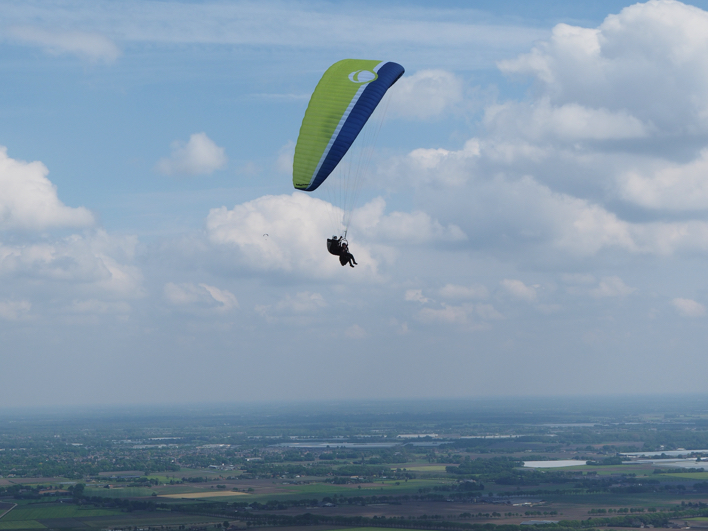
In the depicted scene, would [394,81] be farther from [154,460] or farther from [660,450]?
[660,450]

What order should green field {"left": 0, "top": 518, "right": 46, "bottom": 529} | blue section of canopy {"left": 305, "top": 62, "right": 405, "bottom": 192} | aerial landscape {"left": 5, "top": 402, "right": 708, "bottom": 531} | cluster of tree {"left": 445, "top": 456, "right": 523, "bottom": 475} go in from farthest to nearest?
cluster of tree {"left": 445, "top": 456, "right": 523, "bottom": 475}, aerial landscape {"left": 5, "top": 402, "right": 708, "bottom": 531}, green field {"left": 0, "top": 518, "right": 46, "bottom": 529}, blue section of canopy {"left": 305, "top": 62, "right": 405, "bottom": 192}

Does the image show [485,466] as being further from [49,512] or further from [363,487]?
[49,512]

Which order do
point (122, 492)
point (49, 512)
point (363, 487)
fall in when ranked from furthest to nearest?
point (363, 487) < point (122, 492) < point (49, 512)

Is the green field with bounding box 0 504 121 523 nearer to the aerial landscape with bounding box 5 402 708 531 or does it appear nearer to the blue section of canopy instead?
the aerial landscape with bounding box 5 402 708 531

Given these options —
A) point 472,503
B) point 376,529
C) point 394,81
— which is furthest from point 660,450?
point 394,81

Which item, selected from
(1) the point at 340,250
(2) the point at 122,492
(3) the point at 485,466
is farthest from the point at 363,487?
A: (1) the point at 340,250

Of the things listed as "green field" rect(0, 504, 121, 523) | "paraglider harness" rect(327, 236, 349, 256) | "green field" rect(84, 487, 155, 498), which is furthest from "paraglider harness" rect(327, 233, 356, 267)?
"green field" rect(84, 487, 155, 498)

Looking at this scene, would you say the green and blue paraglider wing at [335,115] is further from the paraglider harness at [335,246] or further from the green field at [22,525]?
the green field at [22,525]

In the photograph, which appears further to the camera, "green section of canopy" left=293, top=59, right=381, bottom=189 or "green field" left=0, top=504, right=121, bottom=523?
"green field" left=0, top=504, right=121, bottom=523
